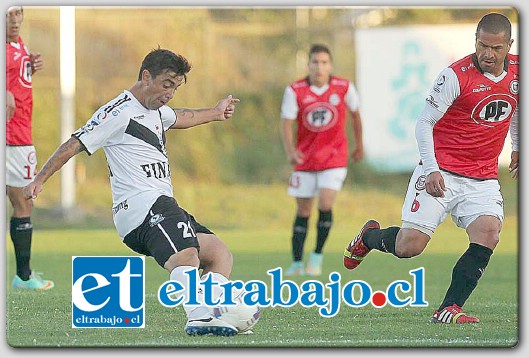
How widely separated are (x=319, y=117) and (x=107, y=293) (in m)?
3.37

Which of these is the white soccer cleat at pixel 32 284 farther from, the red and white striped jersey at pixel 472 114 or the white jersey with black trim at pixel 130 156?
the red and white striped jersey at pixel 472 114

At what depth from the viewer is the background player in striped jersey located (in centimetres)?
875

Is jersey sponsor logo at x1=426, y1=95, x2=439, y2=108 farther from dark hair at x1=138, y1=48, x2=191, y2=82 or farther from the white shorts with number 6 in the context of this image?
the white shorts with number 6

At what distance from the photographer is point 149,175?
5.75 meters

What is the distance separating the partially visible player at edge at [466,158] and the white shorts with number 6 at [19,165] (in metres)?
2.25

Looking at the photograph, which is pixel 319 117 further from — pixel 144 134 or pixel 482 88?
pixel 144 134

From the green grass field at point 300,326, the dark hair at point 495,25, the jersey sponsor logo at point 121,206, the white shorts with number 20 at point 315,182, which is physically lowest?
the green grass field at point 300,326

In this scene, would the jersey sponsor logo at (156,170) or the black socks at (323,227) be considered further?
the black socks at (323,227)

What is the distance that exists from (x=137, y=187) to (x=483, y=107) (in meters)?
1.71

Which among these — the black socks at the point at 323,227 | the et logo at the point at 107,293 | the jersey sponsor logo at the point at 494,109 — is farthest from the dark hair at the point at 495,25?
the black socks at the point at 323,227

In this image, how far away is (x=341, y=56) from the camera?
1398 cm

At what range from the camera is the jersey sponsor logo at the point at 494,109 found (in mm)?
6055

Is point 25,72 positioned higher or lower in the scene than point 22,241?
higher

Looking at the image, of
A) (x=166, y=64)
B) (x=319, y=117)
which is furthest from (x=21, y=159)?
(x=319, y=117)
